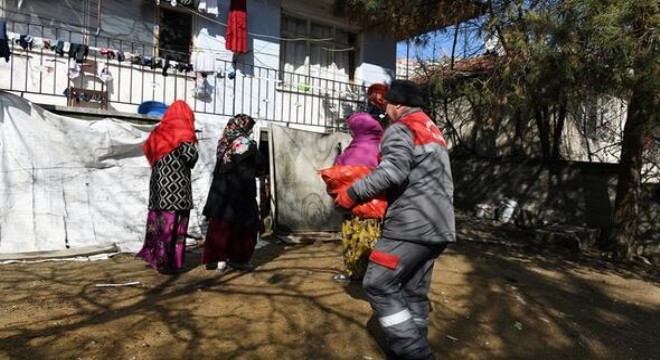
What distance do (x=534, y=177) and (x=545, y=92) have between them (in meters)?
4.78

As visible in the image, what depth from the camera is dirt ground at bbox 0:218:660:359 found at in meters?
3.29

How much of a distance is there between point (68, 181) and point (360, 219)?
3466mm

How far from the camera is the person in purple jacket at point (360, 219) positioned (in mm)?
4465

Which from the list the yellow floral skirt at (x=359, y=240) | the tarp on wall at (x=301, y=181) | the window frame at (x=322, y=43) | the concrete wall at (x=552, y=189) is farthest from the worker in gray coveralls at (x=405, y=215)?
the concrete wall at (x=552, y=189)

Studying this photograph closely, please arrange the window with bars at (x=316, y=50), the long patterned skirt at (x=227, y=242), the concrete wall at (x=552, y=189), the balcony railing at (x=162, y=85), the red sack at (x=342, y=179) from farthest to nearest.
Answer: the window with bars at (x=316, y=50), the concrete wall at (x=552, y=189), the balcony railing at (x=162, y=85), the long patterned skirt at (x=227, y=242), the red sack at (x=342, y=179)

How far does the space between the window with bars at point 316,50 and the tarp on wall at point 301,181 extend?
2378mm

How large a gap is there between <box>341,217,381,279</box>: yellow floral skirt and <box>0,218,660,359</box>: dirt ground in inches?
8.9

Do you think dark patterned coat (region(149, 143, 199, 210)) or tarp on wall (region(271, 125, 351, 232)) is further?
tarp on wall (region(271, 125, 351, 232))

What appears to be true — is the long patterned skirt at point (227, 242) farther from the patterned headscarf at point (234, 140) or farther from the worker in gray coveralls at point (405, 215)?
the worker in gray coveralls at point (405, 215)

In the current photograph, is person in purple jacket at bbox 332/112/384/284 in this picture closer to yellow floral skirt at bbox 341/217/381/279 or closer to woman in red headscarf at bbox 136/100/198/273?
yellow floral skirt at bbox 341/217/381/279

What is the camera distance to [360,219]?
14.7ft

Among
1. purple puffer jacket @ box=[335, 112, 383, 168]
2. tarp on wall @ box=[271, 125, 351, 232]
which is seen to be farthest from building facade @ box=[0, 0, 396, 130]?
purple puffer jacket @ box=[335, 112, 383, 168]

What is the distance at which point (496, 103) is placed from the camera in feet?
21.8

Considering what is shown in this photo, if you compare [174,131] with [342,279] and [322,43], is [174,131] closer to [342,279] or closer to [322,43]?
[342,279]
